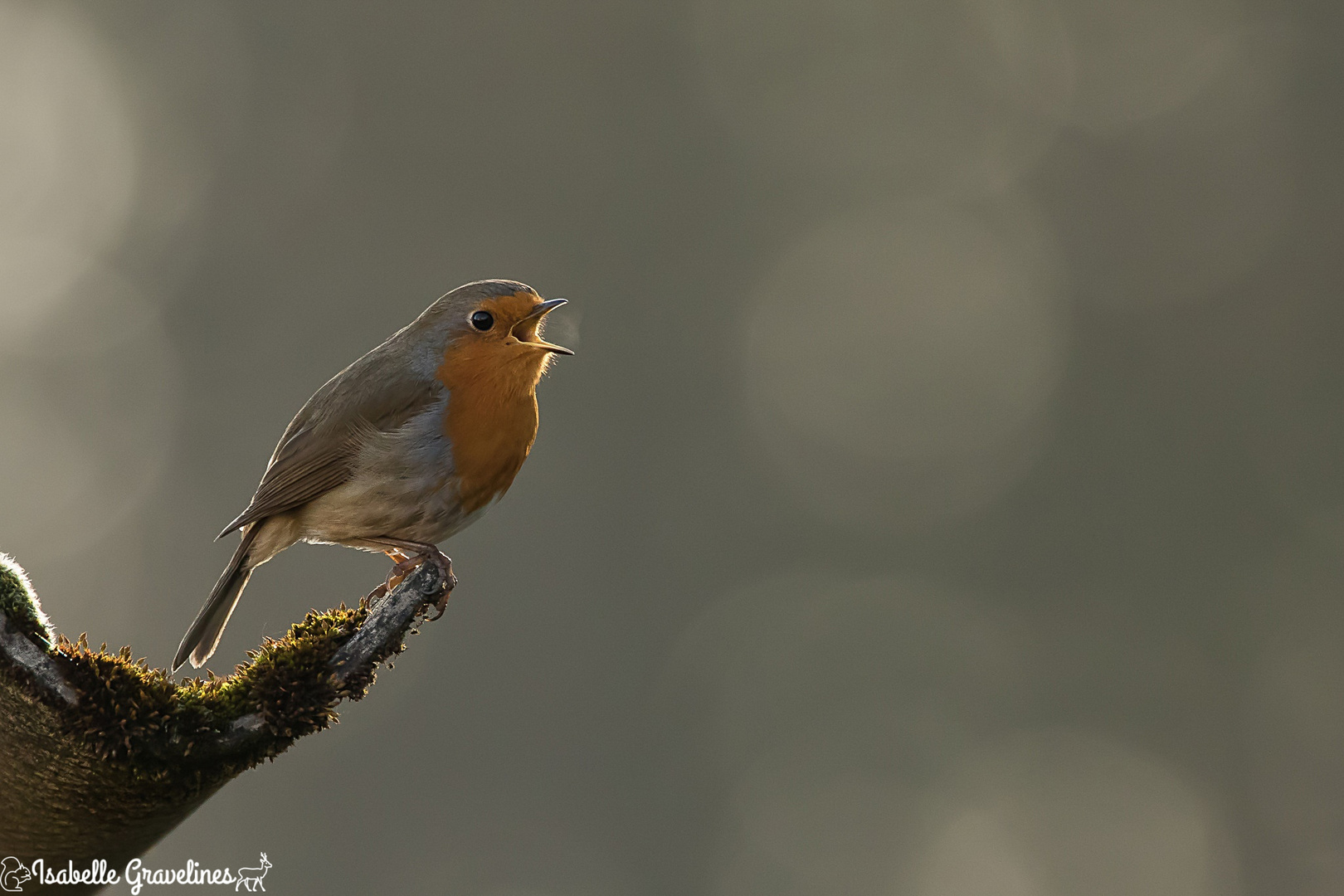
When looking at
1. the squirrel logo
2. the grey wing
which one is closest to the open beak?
the grey wing

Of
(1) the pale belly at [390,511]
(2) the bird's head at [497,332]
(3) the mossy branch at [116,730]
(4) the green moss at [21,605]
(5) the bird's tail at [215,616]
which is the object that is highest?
(2) the bird's head at [497,332]

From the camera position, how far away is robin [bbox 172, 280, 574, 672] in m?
4.41

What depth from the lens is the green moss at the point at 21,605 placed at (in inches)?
113

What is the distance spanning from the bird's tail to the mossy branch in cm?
128

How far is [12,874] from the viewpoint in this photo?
2.89 metres

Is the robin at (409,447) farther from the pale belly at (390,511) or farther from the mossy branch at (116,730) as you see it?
the mossy branch at (116,730)

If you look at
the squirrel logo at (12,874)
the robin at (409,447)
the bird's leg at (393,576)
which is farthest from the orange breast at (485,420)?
the squirrel logo at (12,874)

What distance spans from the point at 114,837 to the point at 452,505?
5.91 feet

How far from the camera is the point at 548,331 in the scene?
4.97 m

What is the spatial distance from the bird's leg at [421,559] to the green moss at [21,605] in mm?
1157

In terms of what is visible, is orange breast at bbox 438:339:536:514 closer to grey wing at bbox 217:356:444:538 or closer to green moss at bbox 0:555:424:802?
grey wing at bbox 217:356:444:538

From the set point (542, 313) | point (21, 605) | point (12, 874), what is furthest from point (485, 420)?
point (12, 874)

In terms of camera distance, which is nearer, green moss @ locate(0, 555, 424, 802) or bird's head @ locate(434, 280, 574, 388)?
green moss @ locate(0, 555, 424, 802)

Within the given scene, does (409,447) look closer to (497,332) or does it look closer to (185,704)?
(497,332)
